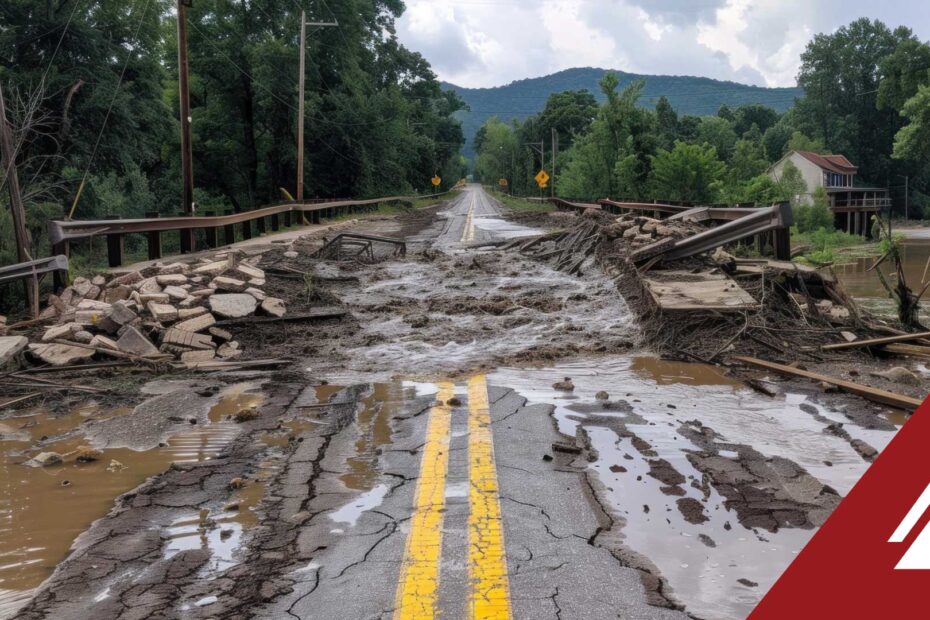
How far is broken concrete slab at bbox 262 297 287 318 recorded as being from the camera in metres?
10.1

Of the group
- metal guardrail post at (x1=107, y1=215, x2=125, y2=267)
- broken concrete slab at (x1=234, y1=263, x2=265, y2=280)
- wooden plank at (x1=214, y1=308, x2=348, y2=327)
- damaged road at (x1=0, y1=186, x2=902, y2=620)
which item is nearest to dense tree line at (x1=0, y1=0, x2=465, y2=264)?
metal guardrail post at (x1=107, y1=215, x2=125, y2=267)

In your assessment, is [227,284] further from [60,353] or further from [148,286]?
[60,353]

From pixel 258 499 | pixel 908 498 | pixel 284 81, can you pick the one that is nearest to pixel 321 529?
pixel 258 499

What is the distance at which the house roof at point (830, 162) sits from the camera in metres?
92.5

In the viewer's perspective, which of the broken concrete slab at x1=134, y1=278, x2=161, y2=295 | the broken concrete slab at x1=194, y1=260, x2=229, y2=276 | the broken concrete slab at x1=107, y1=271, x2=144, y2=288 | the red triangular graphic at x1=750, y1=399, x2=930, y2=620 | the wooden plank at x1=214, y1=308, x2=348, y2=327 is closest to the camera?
the red triangular graphic at x1=750, y1=399, x2=930, y2=620

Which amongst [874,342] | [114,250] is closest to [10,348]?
[114,250]

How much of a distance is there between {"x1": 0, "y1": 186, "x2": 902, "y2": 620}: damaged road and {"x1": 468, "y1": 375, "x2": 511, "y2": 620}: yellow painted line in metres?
0.01

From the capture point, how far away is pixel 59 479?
5016mm

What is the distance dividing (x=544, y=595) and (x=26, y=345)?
687 cm

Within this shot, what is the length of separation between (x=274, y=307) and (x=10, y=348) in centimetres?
312

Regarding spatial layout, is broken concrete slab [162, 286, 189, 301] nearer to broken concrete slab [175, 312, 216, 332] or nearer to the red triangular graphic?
broken concrete slab [175, 312, 216, 332]

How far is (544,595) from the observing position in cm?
331

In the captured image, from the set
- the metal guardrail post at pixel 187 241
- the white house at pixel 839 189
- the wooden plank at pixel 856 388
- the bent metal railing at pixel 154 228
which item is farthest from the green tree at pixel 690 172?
the wooden plank at pixel 856 388

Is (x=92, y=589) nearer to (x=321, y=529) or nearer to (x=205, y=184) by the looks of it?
(x=321, y=529)
